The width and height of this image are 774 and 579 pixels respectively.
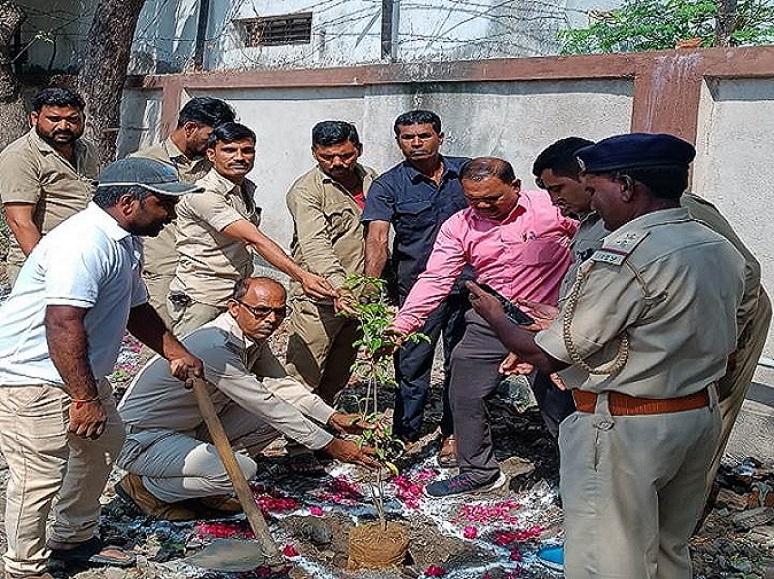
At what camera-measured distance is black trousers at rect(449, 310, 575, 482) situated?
16.9 feet

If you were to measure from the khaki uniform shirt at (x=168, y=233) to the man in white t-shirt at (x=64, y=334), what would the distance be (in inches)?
66.6

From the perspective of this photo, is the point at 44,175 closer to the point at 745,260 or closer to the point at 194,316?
the point at 194,316

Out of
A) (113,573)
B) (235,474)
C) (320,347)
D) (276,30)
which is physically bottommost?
(113,573)

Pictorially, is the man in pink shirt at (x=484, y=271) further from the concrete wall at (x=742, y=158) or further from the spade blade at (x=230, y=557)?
the spade blade at (x=230, y=557)

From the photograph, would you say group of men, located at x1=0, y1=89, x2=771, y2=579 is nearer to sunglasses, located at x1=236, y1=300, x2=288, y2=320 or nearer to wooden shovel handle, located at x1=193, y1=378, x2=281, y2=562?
sunglasses, located at x1=236, y1=300, x2=288, y2=320

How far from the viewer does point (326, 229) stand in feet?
18.5

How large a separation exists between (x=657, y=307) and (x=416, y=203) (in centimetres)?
282

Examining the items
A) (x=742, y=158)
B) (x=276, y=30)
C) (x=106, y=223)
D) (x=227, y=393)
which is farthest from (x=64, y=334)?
(x=276, y=30)

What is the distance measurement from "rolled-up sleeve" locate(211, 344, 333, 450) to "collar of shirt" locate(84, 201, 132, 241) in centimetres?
94

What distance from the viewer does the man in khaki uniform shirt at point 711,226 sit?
13.9 feet

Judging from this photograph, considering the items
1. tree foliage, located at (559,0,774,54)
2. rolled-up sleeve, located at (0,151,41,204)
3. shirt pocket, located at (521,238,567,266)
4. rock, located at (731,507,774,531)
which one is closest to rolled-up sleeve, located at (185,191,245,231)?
rolled-up sleeve, located at (0,151,41,204)

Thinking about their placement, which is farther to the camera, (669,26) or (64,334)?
(669,26)

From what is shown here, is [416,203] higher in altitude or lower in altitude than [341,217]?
higher

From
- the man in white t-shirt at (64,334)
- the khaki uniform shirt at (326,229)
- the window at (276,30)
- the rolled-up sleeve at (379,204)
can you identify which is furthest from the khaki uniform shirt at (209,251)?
the window at (276,30)
